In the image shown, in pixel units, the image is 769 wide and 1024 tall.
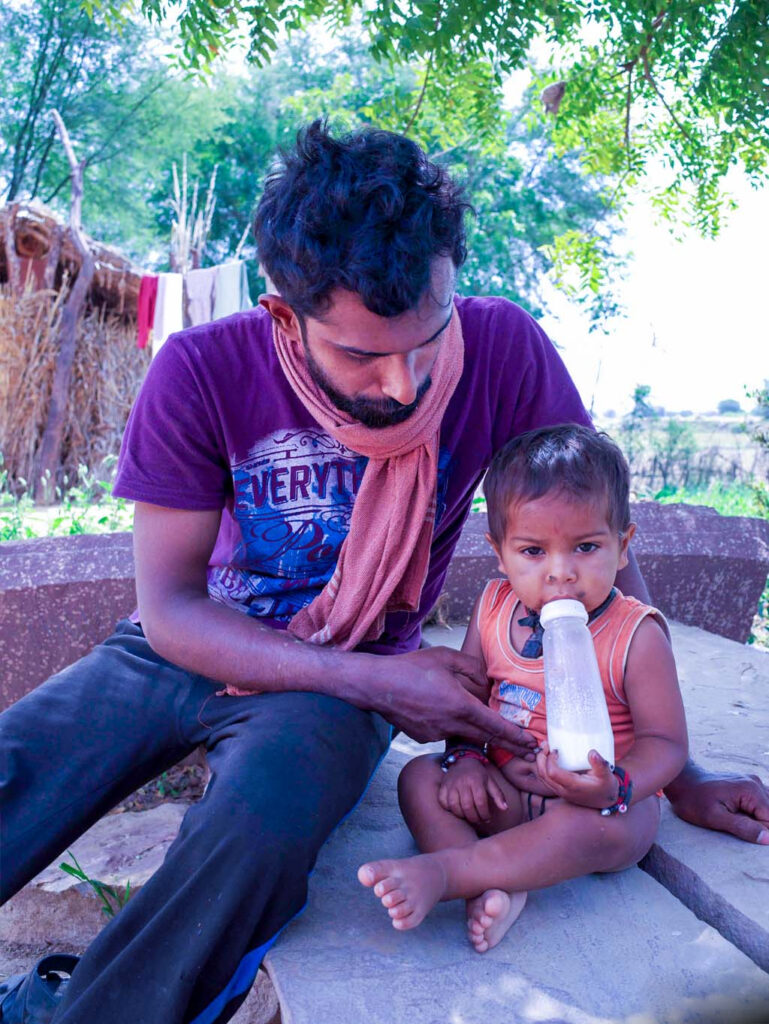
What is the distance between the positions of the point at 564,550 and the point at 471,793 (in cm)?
52

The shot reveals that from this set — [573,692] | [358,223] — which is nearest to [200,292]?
[358,223]

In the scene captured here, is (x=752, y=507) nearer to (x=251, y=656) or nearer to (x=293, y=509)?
(x=293, y=509)

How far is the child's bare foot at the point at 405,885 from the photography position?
153 cm

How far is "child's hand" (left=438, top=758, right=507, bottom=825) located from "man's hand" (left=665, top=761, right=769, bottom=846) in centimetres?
50

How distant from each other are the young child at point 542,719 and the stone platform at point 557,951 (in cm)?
8

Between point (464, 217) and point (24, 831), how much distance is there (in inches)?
60.8

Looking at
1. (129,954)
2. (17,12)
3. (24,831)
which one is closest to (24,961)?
(24,831)

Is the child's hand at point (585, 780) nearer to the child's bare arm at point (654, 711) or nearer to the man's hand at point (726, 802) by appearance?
the child's bare arm at point (654, 711)

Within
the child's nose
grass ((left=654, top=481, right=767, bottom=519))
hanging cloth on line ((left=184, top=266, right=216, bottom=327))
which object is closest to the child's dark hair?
the child's nose

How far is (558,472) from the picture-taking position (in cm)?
188

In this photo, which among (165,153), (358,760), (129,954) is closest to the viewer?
(129,954)

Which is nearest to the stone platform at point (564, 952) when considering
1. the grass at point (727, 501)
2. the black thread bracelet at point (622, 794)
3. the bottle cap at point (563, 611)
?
the black thread bracelet at point (622, 794)

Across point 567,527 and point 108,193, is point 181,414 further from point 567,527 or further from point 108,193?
point 108,193

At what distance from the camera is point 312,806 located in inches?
62.7
